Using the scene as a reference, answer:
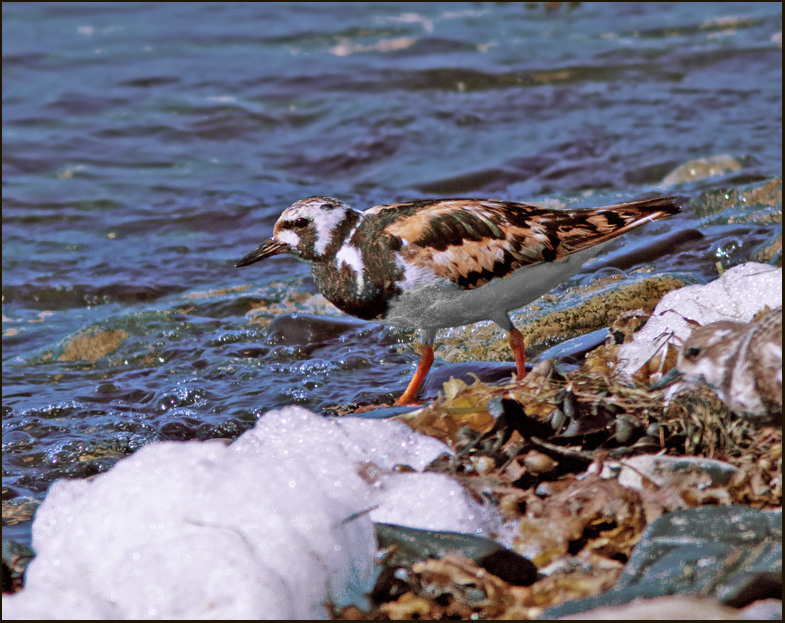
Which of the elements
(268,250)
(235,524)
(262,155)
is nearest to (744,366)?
(235,524)

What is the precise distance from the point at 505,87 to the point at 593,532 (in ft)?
32.4

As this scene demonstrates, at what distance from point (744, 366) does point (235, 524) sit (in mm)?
1811

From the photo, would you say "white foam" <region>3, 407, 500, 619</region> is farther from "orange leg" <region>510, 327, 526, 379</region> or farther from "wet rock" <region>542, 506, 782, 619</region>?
"orange leg" <region>510, 327, 526, 379</region>

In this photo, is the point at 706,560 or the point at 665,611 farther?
the point at 706,560

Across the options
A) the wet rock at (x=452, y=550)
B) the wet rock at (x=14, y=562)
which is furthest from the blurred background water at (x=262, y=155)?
the wet rock at (x=452, y=550)

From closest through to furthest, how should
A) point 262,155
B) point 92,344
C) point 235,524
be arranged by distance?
point 235,524 → point 92,344 → point 262,155

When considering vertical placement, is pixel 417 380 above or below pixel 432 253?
below

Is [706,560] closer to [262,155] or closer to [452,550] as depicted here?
[452,550]

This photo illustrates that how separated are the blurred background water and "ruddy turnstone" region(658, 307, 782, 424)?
2403 millimetres

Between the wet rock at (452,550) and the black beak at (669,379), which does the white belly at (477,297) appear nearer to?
the black beak at (669,379)

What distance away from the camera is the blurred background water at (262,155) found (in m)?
5.79

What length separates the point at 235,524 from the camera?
2955mm

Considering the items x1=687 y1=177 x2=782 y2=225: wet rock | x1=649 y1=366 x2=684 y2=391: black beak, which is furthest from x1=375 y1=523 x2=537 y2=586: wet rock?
x1=687 y1=177 x2=782 y2=225: wet rock

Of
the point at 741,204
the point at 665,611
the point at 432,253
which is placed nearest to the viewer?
the point at 665,611
